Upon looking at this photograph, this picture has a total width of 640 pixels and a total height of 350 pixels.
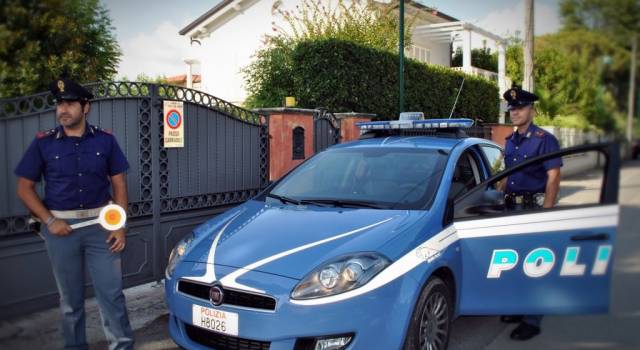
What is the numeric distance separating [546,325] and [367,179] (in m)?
1.94

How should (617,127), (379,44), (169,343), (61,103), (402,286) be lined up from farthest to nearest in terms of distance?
(379,44) → (169,343) → (61,103) → (402,286) → (617,127)

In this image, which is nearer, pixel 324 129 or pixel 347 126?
pixel 324 129

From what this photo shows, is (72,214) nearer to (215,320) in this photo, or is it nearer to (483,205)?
(215,320)

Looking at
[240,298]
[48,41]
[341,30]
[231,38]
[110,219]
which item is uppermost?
[231,38]

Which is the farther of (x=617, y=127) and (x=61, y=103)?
(x=61, y=103)

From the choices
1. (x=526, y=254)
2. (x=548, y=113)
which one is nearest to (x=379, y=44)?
(x=548, y=113)

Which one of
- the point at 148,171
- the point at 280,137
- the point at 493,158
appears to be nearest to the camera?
the point at 493,158

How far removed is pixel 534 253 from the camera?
11.9 ft

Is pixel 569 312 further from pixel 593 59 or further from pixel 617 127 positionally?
pixel 593 59

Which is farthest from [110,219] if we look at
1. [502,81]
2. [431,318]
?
[502,81]

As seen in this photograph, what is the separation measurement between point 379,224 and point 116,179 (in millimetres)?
1734

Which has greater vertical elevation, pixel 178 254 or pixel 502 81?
pixel 502 81

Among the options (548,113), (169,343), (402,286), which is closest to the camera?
(402,286)

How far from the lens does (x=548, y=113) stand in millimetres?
4539
